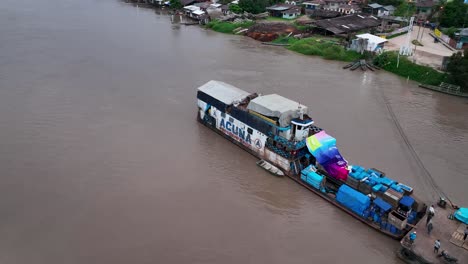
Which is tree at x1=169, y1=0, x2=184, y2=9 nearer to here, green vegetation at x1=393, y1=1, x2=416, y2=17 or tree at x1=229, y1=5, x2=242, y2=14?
tree at x1=229, y1=5, x2=242, y2=14

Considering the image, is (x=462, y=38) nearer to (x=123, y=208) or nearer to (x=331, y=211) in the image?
(x=331, y=211)

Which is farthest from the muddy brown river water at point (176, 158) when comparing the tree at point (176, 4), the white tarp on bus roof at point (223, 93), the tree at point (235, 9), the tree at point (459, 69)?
the tree at point (176, 4)

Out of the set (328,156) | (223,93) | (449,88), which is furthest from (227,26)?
(328,156)

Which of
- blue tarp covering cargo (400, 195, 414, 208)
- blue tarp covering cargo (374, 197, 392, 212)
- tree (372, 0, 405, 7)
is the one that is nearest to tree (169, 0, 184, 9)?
tree (372, 0, 405, 7)

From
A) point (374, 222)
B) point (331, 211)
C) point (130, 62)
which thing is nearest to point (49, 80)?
point (130, 62)

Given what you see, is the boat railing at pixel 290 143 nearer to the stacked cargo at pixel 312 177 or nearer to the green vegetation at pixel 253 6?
the stacked cargo at pixel 312 177
